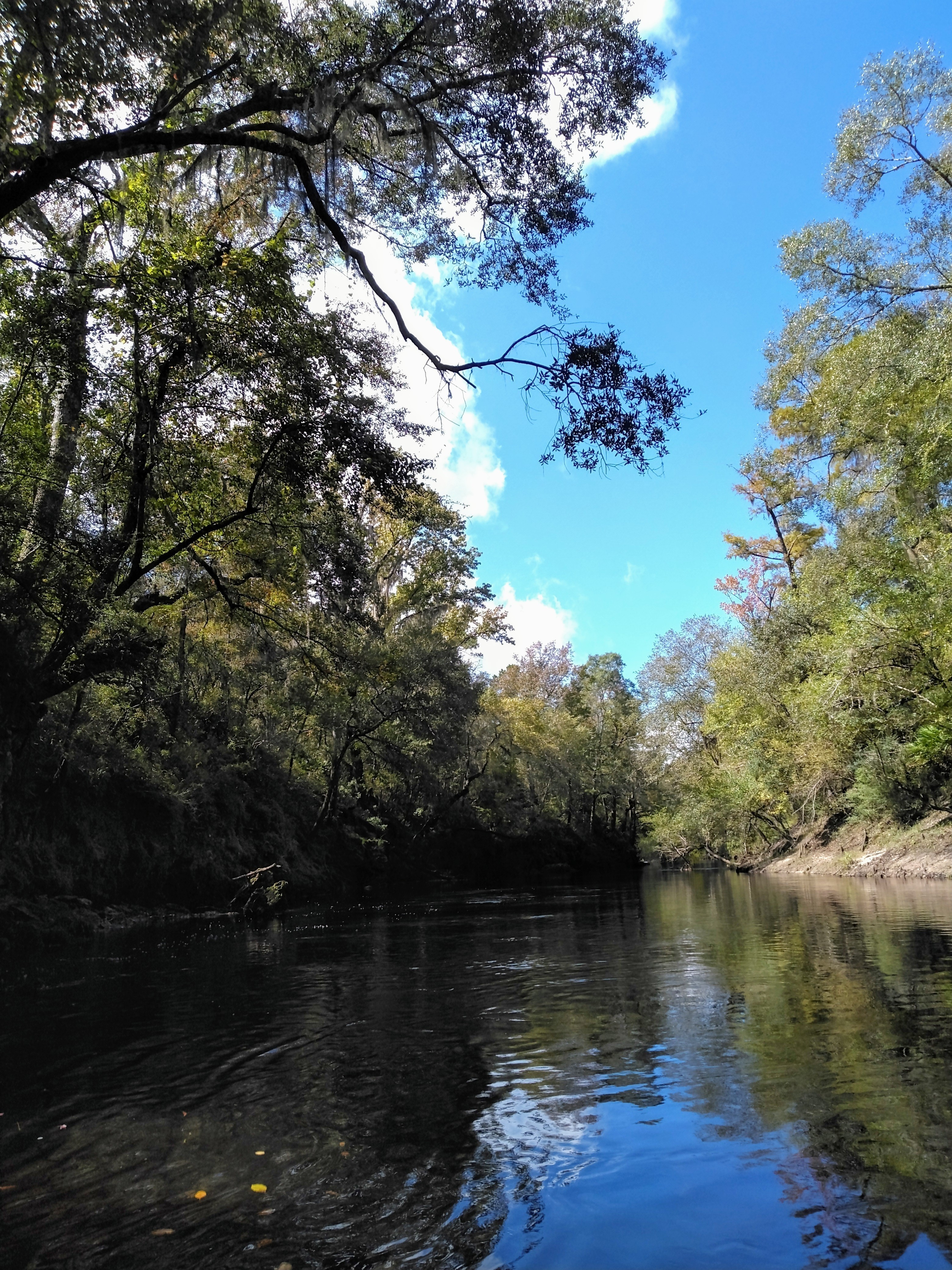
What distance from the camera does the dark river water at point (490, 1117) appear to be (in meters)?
3.49

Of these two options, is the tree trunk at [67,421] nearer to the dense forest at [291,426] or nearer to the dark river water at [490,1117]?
the dense forest at [291,426]

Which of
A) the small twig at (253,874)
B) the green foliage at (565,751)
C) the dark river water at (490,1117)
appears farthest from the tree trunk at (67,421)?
the green foliage at (565,751)

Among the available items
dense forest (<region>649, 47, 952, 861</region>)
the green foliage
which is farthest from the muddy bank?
the green foliage

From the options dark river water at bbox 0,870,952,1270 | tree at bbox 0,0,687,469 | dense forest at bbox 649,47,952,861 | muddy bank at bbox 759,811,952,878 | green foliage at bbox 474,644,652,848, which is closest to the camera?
dark river water at bbox 0,870,952,1270

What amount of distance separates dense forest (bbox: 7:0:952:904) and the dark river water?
656 centimetres

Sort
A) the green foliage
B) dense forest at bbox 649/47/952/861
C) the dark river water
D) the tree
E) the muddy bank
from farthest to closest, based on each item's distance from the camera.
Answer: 1. the green foliage
2. the muddy bank
3. dense forest at bbox 649/47/952/861
4. the tree
5. the dark river water

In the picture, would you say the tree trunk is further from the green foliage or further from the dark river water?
the green foliage

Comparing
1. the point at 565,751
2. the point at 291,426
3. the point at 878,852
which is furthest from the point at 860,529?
the point at 565,751

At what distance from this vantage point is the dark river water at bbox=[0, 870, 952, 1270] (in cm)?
349

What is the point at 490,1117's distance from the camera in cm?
508

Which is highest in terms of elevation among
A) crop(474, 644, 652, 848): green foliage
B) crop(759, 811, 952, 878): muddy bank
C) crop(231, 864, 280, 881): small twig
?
crop(474, 644, 652, 848): green foliage

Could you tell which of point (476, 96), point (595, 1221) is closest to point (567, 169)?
point (476, 96)

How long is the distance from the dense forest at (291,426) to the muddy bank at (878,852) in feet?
4.36

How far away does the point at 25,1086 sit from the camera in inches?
237
